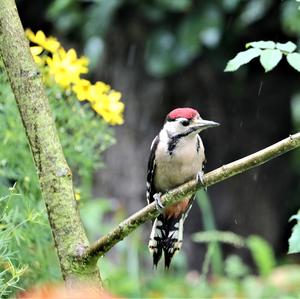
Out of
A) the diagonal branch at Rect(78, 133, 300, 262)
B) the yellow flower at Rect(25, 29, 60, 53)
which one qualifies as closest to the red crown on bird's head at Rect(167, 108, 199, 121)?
the yellow flower at Rect(25, 29, 60, 53)

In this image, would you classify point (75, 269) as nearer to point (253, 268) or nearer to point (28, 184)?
point (28, 184)

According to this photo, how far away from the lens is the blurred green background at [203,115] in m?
4.98

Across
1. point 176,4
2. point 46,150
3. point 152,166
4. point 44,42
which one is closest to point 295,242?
point 46,150

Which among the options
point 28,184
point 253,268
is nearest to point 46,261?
point 28,184

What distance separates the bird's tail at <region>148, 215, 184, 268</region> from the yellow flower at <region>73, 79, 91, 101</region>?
570 mm

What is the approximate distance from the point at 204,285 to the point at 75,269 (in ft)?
9.08

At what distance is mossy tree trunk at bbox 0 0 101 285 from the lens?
86.6 inches

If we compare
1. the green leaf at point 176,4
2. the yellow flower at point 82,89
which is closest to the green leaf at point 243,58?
the yellow flower at point 82,89

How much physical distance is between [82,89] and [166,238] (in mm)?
675

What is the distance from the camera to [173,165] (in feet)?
10.4

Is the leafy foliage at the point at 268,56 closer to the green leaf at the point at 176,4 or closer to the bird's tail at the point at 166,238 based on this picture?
the bird's tail at the point at 166,238

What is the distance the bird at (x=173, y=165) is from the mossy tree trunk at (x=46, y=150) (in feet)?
2.78

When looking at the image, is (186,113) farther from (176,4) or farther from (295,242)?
(176,4)

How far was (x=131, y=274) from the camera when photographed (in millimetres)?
4957
